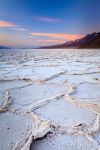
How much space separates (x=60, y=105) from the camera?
1465mm

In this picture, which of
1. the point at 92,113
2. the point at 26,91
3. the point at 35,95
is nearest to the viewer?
the point at 92,113

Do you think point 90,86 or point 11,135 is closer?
point 11,135

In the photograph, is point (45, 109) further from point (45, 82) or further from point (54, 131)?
point (45, 82)

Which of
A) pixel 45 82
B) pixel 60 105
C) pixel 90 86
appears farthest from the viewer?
pixel 45 82

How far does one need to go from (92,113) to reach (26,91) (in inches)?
35.7

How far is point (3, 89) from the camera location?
6.71 feet

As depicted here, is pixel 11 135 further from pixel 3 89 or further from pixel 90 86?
pixel 90 86

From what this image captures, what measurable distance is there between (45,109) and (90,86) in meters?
0.97

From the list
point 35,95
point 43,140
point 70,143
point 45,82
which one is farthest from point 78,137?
point 45,82

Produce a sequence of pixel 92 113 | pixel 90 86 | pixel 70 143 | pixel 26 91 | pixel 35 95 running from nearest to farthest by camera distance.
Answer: pixel 70 143 < pixel 92 113 < pixel 35 95 < pixel 26 91 < pixel 90 86

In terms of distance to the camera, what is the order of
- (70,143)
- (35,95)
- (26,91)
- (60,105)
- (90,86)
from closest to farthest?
(70,143) < (60,105) < (35,95) < (26,91) < (90,86)

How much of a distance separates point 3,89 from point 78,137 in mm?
1309

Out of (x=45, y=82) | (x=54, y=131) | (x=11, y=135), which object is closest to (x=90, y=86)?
(x=45, y=82)

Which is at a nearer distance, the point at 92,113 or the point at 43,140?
the point at 43,140
